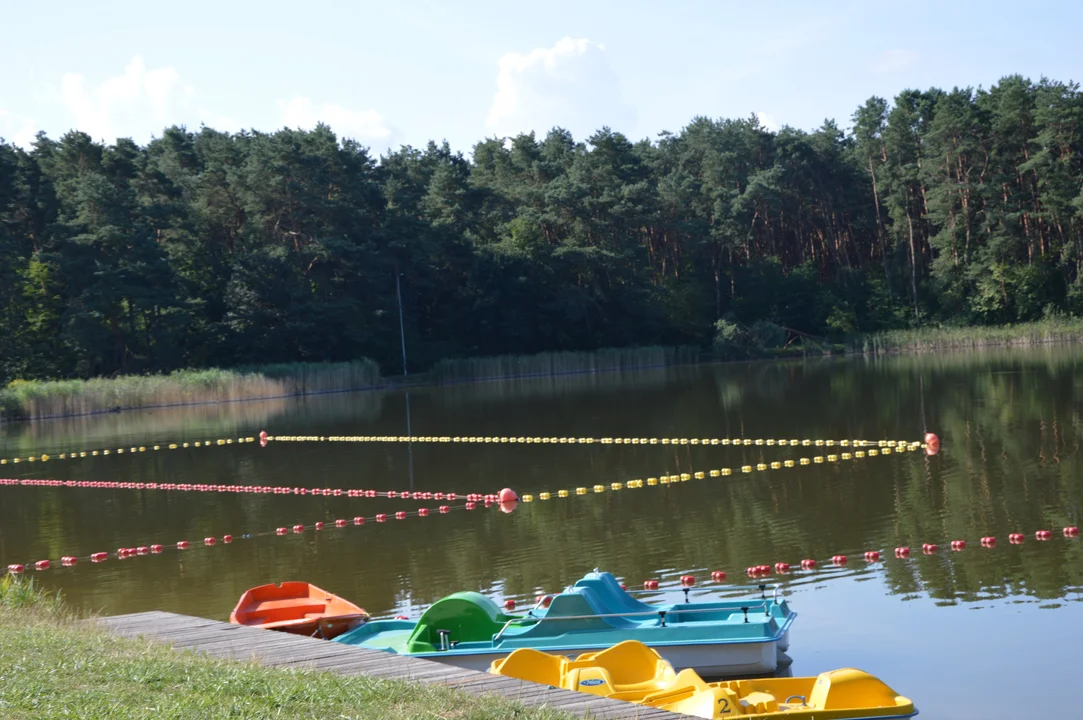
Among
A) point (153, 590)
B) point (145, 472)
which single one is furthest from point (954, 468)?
point (145, 472)

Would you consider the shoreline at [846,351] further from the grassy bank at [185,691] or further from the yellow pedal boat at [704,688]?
the grassy bank at [185,691]

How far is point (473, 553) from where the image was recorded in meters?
16.2

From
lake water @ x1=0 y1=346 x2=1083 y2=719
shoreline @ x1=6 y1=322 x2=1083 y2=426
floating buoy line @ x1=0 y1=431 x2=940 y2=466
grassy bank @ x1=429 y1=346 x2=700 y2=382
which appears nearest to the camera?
lake water @ x1=0 y1=346 x2=1083 y2=719

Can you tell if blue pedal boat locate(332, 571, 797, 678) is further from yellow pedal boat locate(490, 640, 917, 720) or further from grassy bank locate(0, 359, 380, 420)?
grassy bank locate(0, 359, 380, 420)

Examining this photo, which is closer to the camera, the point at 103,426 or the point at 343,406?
the point at 103,426

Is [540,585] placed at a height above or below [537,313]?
below

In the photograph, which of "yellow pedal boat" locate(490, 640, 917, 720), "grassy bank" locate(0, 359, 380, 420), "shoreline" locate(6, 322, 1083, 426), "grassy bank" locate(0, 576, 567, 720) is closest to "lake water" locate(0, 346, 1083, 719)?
"yellow pedal boat" locate(490, 640, 917, 720)

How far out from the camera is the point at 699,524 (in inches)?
673

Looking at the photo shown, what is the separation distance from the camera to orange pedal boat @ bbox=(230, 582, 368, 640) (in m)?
11.5

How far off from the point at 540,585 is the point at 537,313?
56.1 metres

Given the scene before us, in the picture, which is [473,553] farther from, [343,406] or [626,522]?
[343,406]

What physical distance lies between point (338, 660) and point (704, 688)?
2.56 meters

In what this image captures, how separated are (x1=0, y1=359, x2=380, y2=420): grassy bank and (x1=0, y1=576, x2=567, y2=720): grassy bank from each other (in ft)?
135

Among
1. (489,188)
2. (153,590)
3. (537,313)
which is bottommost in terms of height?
(153,590)
